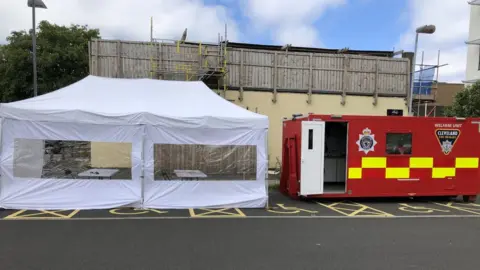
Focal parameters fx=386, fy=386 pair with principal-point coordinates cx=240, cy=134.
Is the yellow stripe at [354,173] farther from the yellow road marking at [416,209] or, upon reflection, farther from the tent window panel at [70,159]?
the tent window panel at [70,159]

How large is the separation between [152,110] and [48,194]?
3096mm

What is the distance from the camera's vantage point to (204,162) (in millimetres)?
10266

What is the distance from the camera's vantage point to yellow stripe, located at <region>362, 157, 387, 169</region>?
10734 millimetres

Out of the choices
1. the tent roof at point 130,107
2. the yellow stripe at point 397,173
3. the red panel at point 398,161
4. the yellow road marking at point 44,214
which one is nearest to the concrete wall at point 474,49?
the red panel at point 398,161

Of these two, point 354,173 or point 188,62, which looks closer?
point 354,173

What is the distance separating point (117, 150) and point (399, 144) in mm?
7728

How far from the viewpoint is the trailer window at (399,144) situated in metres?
10.9

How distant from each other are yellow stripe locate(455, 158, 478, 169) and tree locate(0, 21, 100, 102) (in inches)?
994

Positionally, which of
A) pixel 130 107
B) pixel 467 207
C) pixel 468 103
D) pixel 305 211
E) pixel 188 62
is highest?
pixel 188 62

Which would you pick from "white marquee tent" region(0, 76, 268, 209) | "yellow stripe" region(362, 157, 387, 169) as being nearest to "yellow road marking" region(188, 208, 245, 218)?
"white marquee tent" region(0, 76, 268, 209)

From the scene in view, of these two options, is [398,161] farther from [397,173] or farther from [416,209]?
[416,209]

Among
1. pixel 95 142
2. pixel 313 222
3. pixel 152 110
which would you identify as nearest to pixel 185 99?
→ pixel 152 110

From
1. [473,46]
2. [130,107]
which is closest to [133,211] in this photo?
[130,107]

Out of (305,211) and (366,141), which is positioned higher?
(366,141)
